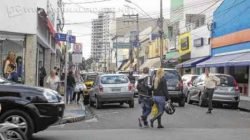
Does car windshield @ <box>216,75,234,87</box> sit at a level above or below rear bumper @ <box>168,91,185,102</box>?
above

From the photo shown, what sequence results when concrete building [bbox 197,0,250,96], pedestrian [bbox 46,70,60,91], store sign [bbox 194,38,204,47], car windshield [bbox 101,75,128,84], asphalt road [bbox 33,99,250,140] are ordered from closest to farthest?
asphalt road [bbox 33,99,250,140]
pedestrian [bbox 46,70,60,91]
car windshield [bbox 101,75,128,84]
concrete building [bbox 197,0,250,96]
store sign [bbox 194,38,204,47]

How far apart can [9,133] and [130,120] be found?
27.0 feet

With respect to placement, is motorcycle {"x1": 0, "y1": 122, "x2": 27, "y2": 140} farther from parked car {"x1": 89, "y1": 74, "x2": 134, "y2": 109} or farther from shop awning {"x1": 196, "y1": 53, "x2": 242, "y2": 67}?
shop awning {"x1": 196, "y1": 53, "x2": 242, "y2": 67}

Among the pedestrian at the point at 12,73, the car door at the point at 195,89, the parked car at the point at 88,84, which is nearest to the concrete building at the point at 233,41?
the car door at the point at 195,89

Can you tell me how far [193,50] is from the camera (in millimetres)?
48438

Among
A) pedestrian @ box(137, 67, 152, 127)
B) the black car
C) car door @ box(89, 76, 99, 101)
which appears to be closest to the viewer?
the black car

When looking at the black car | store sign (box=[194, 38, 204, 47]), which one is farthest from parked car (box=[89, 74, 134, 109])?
store sign (box=[194, 38, 204, 47])

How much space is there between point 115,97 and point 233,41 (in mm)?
16129

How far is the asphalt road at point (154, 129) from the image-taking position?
13.2 meters

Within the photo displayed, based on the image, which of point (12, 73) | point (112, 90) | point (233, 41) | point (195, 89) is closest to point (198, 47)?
point (233, 41)

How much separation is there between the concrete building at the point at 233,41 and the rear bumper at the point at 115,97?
32.2 ft

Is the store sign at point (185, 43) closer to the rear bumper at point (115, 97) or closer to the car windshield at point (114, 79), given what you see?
the car windshield at point (114, 79)

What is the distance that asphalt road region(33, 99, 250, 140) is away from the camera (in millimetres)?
13211

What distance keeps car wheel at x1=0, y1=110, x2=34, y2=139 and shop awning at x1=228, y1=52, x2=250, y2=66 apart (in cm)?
2093
